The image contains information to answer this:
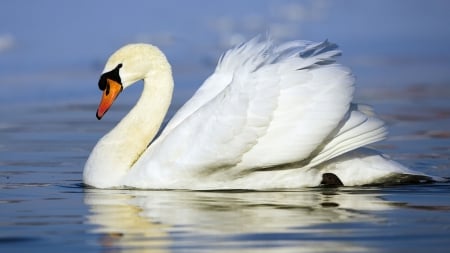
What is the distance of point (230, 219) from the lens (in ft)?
30.0

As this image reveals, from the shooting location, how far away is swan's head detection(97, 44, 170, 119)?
1214 centimetres

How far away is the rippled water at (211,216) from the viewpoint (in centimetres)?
810

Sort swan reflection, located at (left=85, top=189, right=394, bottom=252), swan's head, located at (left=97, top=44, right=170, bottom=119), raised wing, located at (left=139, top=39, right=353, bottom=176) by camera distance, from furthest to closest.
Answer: swan's head, located at (left=97, top=44, right=170, bottom=119) → raised wing, located at (left=139, top=39, right=353, bottom=176) → swan reflection, located at (left=85, top=189, right=394, bottom=252)

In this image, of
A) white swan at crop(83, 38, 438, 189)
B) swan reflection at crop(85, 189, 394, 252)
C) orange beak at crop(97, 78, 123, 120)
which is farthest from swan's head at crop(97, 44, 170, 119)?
swan reflection at crop(85, 189, 394, 252)

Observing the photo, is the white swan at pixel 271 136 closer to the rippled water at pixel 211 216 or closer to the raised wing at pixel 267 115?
the raised wing at pixel 267 115

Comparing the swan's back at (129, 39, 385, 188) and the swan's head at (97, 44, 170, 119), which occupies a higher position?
the swan's head at (97, 44, 170, 119)

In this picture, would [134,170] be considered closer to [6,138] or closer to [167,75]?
[167,75]

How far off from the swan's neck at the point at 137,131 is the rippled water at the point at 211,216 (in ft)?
1.23

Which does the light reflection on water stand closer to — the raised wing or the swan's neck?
the raised wing

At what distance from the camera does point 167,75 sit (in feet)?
40.1

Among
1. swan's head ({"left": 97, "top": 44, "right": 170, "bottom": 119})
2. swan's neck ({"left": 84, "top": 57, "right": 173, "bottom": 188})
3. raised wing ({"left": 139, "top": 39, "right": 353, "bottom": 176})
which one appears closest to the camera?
raised wing ({"left": 139, "top": 39, "right": 353, "bottom": 176})

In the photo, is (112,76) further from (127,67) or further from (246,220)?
(246,220)

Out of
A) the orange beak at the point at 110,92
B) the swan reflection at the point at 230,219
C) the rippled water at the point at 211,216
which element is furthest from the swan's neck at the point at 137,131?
the swan reflection at the point at 230,219

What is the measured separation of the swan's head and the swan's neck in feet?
0.18
